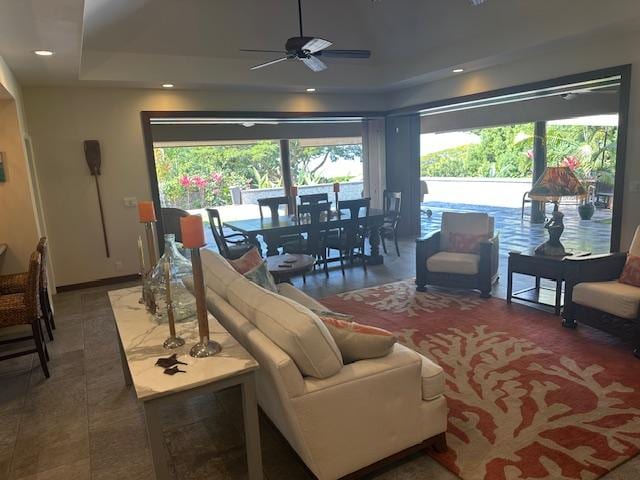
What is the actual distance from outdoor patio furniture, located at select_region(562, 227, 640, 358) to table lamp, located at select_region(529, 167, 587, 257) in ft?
1.56

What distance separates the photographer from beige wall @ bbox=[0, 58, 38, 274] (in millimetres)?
4602

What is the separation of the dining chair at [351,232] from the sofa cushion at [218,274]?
10.0 feet

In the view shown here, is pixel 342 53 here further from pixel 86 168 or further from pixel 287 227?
pixel 86 168

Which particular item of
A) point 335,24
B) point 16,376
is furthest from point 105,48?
point 16,376

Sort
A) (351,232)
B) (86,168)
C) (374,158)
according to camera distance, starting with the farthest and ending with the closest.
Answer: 1. (374,158)
2. (351,232)
3. (86,168)

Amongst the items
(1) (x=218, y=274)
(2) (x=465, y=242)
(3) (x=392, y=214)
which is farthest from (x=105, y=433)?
(3) (x=392, y=214)

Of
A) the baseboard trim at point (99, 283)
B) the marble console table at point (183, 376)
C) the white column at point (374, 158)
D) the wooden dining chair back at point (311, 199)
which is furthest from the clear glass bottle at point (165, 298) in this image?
the white column at point (374, 158)

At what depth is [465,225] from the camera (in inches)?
204

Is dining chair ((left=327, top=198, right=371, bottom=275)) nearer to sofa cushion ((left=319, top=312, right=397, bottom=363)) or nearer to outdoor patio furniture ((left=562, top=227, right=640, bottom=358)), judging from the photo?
outdoor patio furniture ((left=562, top=227, right=640, bottom=358))

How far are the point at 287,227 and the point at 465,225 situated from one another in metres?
2.20

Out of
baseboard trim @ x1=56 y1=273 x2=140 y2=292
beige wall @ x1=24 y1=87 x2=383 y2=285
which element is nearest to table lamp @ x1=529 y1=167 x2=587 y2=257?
beige wall @ x1=24 y1=87 x2=383 y2=285

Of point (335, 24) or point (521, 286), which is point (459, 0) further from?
point (521, 286)

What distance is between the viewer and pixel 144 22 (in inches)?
202

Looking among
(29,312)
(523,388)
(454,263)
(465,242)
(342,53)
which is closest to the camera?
(523,388)
